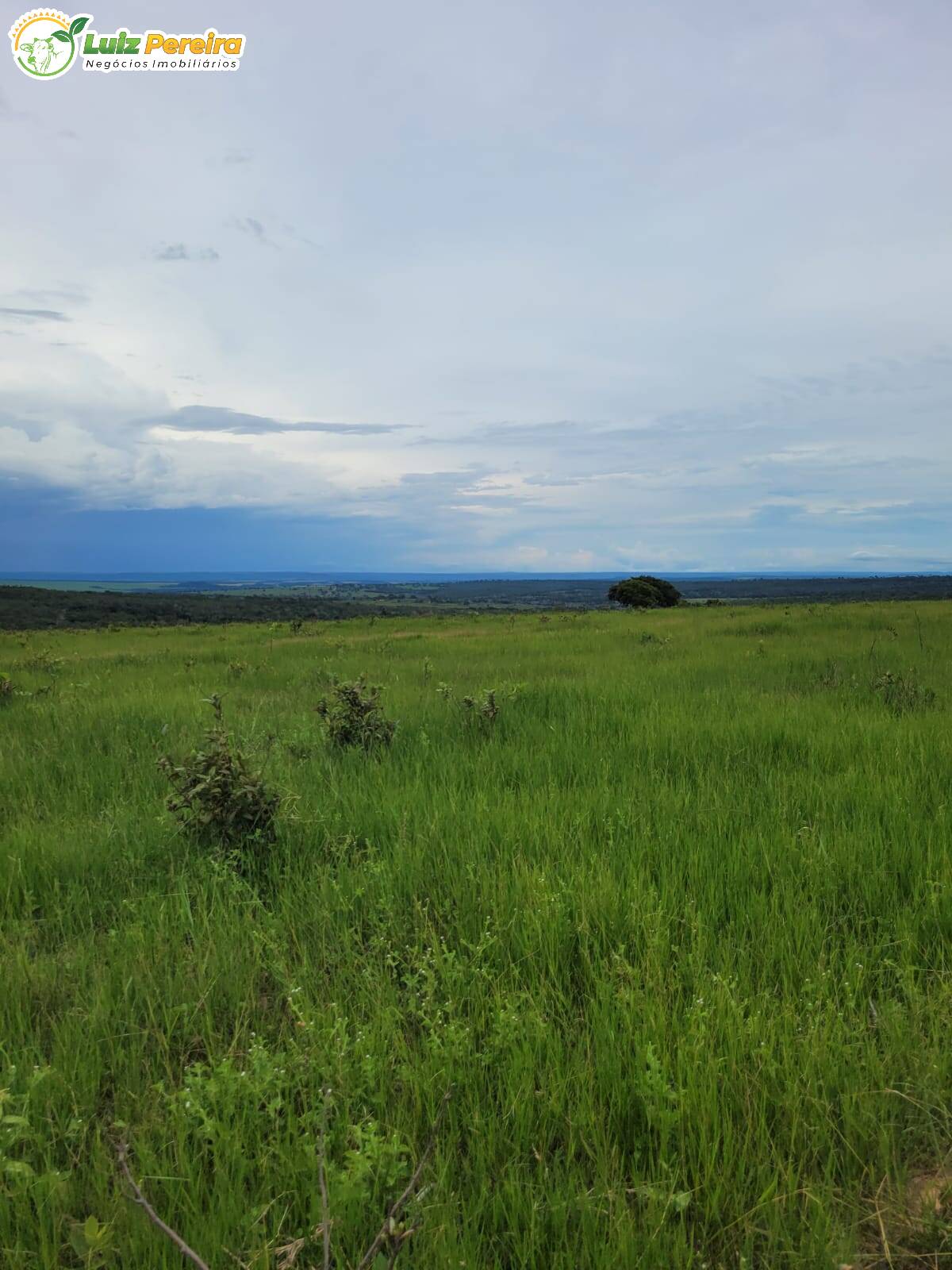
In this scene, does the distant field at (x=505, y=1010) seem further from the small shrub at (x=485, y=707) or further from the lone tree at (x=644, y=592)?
the lone tree at (x=644, y=592)

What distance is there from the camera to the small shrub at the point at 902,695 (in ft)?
25.7

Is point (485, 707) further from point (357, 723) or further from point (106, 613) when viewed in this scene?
point (106, 613)

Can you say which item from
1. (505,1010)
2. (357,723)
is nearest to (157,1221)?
(505,1010)

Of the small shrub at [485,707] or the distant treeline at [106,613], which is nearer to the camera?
the small shrub at [485,707]

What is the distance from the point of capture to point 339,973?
308 cm

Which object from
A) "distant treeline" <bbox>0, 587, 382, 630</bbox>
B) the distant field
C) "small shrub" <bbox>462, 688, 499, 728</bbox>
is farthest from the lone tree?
the distant field

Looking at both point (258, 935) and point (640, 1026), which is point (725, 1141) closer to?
point (640, 1026)

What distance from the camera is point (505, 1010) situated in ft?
8.94

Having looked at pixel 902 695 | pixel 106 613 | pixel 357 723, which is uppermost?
pixel 106 613

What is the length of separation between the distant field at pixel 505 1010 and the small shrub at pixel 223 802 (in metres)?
0.15

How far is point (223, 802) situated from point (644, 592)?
59259 mm

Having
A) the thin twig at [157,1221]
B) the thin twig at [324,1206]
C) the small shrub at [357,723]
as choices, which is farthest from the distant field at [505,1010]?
the small shrub at [357,723]

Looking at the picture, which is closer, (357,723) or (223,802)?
(223,802)

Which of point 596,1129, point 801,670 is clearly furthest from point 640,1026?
point 801,670
